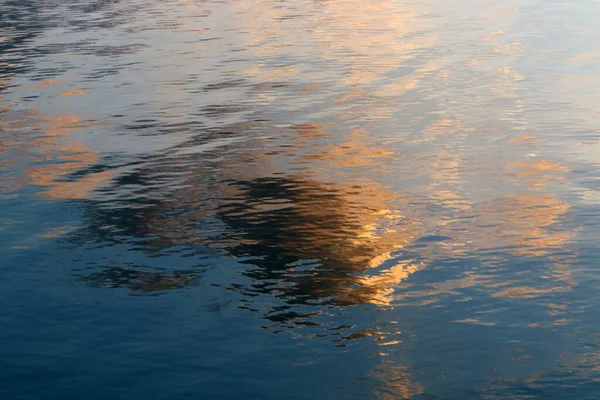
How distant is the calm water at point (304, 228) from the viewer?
7.69 metres

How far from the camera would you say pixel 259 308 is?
8.77 meters

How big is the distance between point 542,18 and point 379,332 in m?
22.5

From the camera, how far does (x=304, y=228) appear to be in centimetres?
1083

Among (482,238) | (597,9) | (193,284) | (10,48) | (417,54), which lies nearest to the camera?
(193,284)

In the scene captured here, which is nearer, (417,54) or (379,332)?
(379,332)

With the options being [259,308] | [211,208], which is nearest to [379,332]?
[259,308]

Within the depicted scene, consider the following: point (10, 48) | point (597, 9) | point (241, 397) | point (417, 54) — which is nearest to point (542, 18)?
point (597, 9)

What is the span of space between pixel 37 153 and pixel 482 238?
763 centimetres

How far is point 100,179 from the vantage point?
13.2 metres

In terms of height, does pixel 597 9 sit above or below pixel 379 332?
below

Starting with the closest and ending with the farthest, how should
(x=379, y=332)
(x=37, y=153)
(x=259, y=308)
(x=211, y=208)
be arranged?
(x=379, y=332), (x=259, y=308), (x=211, y=208), (x=37, y=153)

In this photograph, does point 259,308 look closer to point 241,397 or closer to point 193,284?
point 193,284

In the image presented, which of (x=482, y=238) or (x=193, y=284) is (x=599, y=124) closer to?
(x=482, y=238)

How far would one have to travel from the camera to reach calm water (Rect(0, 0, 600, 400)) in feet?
25.2
